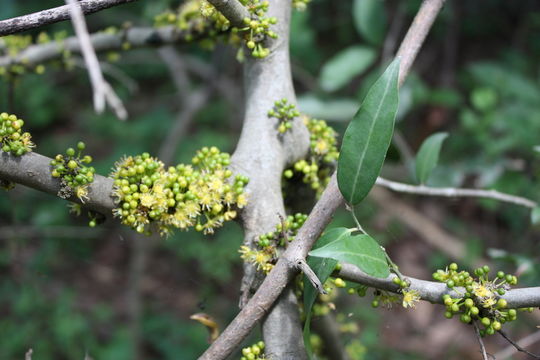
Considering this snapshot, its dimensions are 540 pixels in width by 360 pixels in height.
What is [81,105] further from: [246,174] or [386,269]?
[386,269]

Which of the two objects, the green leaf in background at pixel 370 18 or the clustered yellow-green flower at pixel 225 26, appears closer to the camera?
the clustered yellow-green flower at pixel 225 26

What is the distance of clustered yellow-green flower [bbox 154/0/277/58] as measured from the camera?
1213 mm

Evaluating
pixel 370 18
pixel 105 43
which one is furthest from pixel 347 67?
pixel 105 43

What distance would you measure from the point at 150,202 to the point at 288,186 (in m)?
0.46

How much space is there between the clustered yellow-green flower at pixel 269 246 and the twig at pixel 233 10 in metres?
0.46

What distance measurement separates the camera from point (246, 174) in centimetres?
124

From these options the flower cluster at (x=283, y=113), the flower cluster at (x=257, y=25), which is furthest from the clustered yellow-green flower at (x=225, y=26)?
the flower cluster at (x=283, y=113)

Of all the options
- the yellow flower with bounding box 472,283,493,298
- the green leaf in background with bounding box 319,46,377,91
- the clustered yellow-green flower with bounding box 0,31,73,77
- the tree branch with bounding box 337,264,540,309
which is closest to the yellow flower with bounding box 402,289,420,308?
the tree branch with bounding box 337,264,540,309

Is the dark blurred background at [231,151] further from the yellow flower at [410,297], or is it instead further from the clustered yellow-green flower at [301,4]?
the yellow flower at [410,297]

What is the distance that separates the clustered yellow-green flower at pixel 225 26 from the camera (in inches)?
47.8

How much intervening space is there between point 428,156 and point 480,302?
0.67 metres

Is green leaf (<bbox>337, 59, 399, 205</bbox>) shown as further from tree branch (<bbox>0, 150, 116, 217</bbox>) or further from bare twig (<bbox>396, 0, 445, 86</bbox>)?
tree branch (<bbox>0, 150, 116, 217</bbox>)

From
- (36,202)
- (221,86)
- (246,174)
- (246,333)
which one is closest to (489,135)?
(221,86)

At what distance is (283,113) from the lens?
1293 millimetres
